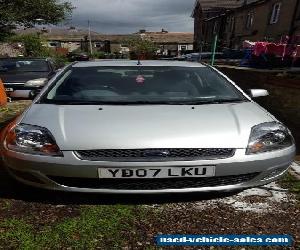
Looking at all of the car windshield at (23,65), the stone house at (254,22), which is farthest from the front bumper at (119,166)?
the stone house at (254,22)

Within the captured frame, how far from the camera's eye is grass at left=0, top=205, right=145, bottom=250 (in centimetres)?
257

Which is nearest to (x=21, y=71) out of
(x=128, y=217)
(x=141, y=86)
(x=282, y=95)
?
(x=282, y=95)

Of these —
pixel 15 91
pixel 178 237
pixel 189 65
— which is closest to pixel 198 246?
pixel 178 237

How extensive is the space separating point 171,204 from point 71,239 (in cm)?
94

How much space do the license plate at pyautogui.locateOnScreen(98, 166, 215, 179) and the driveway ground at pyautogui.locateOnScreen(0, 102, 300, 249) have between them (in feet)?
1.35

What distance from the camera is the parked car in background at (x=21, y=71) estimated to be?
961 centimetres

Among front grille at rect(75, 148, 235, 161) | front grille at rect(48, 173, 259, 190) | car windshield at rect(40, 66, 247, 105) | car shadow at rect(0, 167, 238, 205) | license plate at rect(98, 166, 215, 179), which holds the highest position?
car windshield at rect(40, 66, 247, 105)

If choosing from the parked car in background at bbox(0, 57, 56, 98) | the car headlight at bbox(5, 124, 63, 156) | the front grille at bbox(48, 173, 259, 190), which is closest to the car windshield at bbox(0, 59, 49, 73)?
the parked car in background at bbox(0, 57, 56, 98)

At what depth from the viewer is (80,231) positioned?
8.97 feet

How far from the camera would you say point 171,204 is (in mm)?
3145

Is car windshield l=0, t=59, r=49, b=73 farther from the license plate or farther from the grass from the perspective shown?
the license plate

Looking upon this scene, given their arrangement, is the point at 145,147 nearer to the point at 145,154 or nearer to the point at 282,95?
the point at 145,154

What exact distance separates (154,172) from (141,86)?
4.60ft

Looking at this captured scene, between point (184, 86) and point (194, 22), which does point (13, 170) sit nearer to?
point (184, 86)
